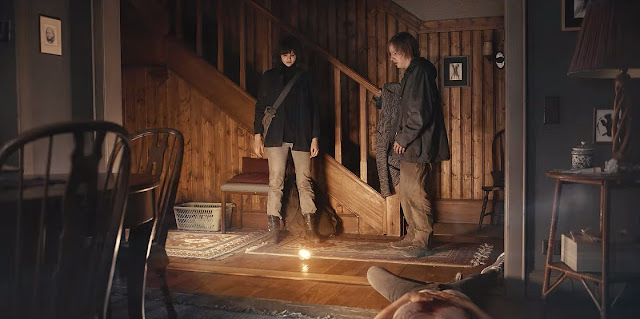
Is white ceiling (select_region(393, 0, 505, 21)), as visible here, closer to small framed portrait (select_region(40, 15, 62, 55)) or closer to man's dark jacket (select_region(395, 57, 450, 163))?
man's dark jacket (select_region(395, 57, 450, 163))

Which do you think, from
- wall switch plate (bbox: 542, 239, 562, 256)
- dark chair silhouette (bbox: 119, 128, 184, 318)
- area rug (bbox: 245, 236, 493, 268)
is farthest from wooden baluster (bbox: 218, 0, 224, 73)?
wall switch plate (bbox: 542, 239, 562, 256)

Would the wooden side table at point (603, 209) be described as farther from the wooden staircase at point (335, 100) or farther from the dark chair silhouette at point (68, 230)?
the wooden staircase at point (335, 100)

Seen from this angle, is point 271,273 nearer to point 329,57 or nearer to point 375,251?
point 375,251

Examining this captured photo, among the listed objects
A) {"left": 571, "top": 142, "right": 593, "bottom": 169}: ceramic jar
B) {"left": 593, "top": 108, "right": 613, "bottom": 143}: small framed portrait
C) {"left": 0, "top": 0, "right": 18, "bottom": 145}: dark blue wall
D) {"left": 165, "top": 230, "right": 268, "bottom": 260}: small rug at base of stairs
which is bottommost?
{"left": 165, "top": 230, "right": 268, "bottom": 260}: small rug at base of stairs

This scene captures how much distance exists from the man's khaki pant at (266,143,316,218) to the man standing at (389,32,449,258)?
0.74m

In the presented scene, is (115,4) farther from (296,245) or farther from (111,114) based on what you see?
(296,245)

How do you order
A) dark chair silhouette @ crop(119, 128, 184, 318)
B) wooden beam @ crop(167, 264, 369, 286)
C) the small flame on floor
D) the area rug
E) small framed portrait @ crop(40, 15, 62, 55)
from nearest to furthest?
dark chair silhouette @ crop(119, 128, 184, 318)
small framed portrait @ crop(40, 15, 62, 55)
wooden beam @ crop(167, 264, 369, 286)
the area rug
the small flame on floor

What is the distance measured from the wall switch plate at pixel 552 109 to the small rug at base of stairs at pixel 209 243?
2300mm

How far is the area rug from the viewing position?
4.17 metres

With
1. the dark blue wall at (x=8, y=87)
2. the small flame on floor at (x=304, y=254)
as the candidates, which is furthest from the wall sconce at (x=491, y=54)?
the dark blue wall at (x=8, y=87)

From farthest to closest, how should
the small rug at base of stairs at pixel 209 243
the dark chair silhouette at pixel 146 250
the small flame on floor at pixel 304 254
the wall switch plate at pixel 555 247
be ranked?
the small rug at base of stairs at pixel 209 243 → the small flame on floor at pixel 304 254 → the wall switch plate at pixel 555 247 → the dark chair silhouette at pixel 146 250

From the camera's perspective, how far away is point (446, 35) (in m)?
5.74

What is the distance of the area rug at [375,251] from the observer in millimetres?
4168

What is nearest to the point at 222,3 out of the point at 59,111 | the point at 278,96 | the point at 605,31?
the point at 278,96
